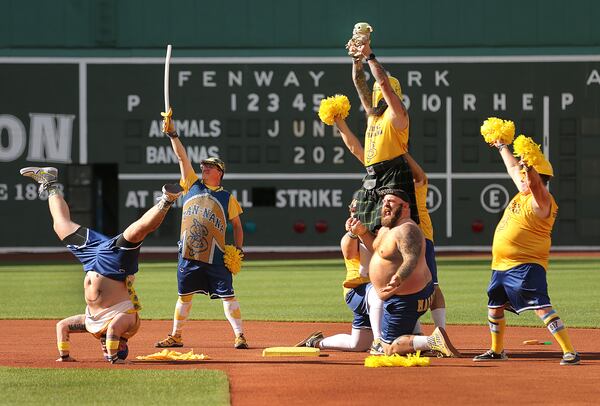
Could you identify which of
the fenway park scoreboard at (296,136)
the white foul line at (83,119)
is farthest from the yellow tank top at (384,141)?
the white foul line at (83,119)

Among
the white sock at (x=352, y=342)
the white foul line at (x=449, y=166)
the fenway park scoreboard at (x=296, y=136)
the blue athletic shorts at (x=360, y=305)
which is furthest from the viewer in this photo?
the white foul line at (x=449, y=166)

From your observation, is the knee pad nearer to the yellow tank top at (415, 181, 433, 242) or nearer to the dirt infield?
the dirt infield

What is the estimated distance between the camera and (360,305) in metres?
10.5

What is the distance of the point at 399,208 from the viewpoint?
9.68 metres

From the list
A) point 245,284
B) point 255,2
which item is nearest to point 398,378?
point 245,284

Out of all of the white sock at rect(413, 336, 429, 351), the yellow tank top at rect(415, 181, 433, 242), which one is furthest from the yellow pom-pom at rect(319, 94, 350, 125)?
the white sock at rect(413, 336, 429, 351)

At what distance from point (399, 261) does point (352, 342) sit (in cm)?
128

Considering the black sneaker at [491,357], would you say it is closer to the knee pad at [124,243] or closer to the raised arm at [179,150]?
the knee pad at [124,243]

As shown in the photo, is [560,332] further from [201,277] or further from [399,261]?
[201,277]

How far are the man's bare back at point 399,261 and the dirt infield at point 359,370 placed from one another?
651 millimetres

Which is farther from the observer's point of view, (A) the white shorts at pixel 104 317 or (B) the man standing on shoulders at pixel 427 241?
(B) the man standing on shoulders at pixel 427 241

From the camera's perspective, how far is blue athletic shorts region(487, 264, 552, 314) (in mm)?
9750

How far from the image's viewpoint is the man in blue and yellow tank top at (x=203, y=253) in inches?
439

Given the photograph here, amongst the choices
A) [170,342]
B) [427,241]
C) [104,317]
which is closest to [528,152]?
[427,241]
